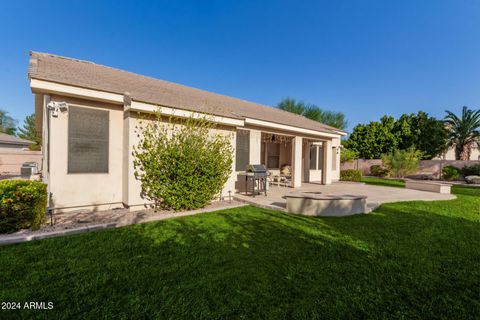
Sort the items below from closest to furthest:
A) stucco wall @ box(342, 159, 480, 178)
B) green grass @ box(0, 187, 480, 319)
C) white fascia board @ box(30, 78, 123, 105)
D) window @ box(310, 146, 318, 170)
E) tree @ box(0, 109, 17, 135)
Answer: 1. green grass @ box(0, 187, 480, 319)
2. white fascia board @ box(30, 78, 123, 105)
3. window @ box(310, 146, 318, 170)
4. stucco wall @ box(342, 159, 480, 178)
5. tree @ box(0, 109, 17, 135)

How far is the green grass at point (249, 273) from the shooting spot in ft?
8.95

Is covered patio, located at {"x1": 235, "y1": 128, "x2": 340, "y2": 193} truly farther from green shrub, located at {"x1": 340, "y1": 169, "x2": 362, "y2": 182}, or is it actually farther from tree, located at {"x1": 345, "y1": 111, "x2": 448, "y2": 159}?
tree, located at {"x1": 345, "y1": 111, "x2": 448, "y2": 159}

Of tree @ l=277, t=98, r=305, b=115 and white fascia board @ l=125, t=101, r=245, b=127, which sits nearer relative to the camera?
white fascia board @ l=125, t=101, r=245, b=127

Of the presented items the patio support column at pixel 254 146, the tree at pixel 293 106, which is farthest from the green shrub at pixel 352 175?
the tree at pixel 293 106

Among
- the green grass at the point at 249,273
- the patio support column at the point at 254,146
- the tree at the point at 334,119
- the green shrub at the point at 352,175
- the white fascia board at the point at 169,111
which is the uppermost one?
the tree at the point at 334,119

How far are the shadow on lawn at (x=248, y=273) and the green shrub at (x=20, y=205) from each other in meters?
1.15

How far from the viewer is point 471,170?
73.5ft

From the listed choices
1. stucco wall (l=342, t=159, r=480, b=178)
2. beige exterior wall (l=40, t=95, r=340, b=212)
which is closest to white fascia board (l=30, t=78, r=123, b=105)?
beige exterior wall (l=40, t=95, r=340, b=212)

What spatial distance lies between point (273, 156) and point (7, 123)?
76106mm

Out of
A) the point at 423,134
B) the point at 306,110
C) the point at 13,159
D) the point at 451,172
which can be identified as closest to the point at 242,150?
the point at 451,172

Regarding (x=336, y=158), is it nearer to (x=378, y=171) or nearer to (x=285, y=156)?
(x=285, y=156)

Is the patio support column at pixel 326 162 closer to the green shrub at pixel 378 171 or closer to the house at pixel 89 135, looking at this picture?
the house at pixel 89 135

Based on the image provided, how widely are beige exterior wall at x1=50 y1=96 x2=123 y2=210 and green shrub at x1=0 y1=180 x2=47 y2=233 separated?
1329 millimetres

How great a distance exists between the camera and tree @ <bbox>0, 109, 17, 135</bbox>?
57403 mm
